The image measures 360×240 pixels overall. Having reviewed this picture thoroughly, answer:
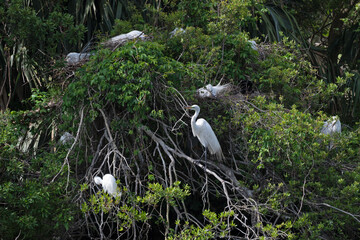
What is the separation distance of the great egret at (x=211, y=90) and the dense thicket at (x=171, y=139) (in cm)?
6

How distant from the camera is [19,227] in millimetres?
3934

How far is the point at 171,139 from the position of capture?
4.56 m

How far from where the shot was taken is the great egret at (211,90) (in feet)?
16.3

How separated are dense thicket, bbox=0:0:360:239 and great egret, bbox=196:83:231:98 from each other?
0.21 ft

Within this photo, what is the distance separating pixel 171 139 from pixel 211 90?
2.49ft

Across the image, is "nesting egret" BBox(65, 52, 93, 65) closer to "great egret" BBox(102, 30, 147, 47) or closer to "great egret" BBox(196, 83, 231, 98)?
"great egret" BBox(102, 30, 147, 47)

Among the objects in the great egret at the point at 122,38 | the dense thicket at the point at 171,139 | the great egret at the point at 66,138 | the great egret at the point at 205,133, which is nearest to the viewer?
the dense thicket at the point at 171,139

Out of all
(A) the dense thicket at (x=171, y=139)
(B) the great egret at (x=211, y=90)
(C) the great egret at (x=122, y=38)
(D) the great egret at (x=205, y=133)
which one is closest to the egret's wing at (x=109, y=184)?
(A) the dense thicket at (x=171, y=139)

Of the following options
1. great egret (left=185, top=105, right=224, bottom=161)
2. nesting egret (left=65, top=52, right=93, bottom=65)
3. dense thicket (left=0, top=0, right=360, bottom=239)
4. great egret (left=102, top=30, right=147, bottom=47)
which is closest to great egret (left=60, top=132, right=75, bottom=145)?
dense thicket (left=0, top=0, right=360, bottom=239)

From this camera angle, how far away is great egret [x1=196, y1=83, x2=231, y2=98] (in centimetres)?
497

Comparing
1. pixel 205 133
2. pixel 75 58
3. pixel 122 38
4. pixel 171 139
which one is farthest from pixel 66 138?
pixel 205 133

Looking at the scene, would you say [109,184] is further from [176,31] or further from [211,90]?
[176,31]

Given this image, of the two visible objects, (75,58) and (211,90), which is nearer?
(211,90)

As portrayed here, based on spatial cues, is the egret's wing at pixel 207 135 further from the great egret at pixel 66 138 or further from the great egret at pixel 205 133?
the great egret at pixel 66 138
